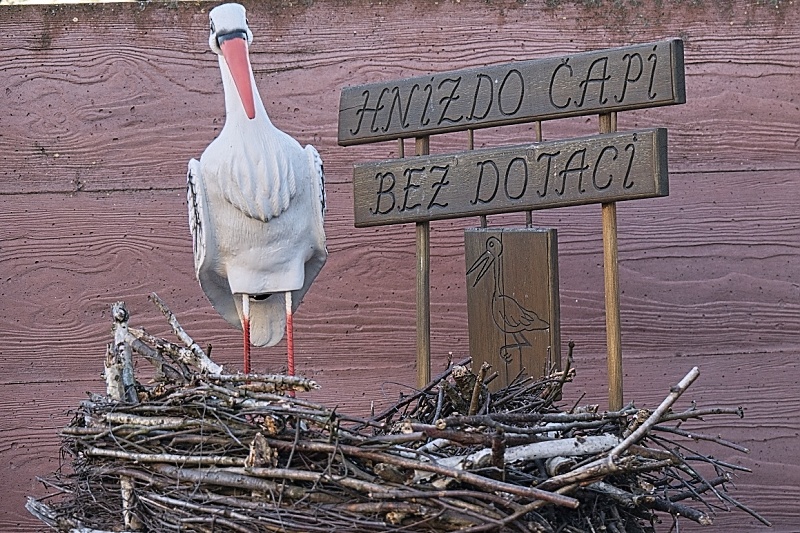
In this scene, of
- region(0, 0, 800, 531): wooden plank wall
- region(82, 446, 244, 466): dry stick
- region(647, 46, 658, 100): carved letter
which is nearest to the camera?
region(82, 446, 244, 466): dry stick

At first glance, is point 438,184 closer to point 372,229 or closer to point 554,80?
point 554,80

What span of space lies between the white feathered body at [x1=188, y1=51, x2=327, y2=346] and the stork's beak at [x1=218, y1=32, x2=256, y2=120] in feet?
0.12

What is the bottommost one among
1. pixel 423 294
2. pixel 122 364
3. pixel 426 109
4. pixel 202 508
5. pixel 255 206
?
pixel 202 508

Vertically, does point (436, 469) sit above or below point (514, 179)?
below

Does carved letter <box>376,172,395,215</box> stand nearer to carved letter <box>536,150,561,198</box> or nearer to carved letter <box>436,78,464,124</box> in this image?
carved letter <box>436,78,464,124</box>

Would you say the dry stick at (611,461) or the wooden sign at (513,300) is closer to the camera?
the dry stick at (611,461)

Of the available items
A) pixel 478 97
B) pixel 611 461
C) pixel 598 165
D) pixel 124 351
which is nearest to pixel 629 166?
pixel 598 165

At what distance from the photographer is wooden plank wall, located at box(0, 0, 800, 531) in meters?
2.20

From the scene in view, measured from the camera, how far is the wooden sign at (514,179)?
1655mm

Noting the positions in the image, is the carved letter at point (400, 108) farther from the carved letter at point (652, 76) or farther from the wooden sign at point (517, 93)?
the carved letter at point (652, 76)

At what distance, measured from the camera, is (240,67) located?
68.3 inches

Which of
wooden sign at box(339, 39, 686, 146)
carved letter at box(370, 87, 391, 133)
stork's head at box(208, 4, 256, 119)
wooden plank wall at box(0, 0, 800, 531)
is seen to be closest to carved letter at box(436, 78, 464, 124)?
wooden sign at box(339, 39, 686, 146)

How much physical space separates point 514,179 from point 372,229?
56cm

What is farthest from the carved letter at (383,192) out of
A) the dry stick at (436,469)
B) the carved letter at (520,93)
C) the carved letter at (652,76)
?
the dry stick at (436,469)
